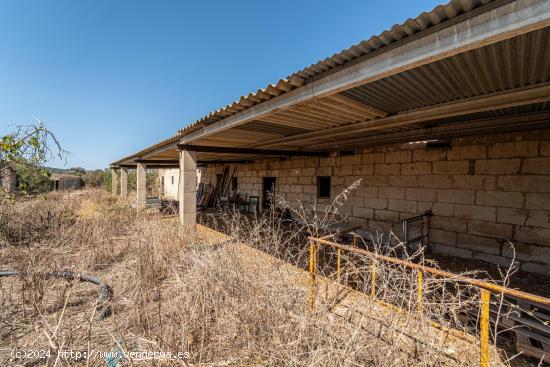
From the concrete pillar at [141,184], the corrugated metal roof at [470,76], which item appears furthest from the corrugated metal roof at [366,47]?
the concrete pillar at [141,184]

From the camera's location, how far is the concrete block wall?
4453mm

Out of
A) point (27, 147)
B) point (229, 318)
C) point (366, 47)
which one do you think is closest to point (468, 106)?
point (366, 47)

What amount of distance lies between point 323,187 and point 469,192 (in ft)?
13.8

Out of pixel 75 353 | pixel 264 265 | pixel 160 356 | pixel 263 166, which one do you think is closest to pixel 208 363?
pixel 160 356

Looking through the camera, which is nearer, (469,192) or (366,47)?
(366,47)

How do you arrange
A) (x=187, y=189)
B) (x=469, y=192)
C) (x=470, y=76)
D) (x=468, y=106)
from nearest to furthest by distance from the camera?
(x=470, y=76) < (x=468, y=106) < (x=469, y=192) < (x=187, y=189)

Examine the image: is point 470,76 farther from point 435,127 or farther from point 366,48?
point 435,127

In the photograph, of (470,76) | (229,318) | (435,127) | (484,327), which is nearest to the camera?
(484,327)

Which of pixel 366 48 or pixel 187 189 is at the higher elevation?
pixel 366 48

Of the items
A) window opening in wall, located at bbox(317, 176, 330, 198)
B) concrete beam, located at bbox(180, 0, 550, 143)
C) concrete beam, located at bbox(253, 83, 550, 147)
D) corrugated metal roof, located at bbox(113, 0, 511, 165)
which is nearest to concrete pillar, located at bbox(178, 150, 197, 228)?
corrugated metal roof, located at bbox(113, 0, 511, 165)

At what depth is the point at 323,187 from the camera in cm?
869

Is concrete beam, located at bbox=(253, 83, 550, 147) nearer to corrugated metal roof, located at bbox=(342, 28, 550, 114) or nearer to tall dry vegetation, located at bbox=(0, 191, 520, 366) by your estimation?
corrugated metal roof, located at bbox=(342, 28, 550, 114)

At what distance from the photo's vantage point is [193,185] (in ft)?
20.5

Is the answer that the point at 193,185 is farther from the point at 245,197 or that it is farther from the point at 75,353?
the point at 245,197
